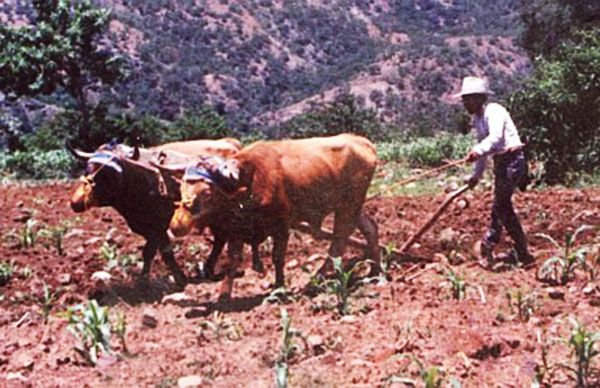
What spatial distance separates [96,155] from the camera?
8.55 meters

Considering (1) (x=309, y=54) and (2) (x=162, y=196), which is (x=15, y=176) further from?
(1) (x=309, y=54)

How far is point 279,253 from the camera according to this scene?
315 inches

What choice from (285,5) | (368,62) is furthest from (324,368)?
(285,5)

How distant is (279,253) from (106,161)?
1931 mm

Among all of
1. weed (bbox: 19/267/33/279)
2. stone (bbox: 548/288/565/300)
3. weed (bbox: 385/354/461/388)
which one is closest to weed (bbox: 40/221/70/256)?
weed (bbox: 19/267/33/279)

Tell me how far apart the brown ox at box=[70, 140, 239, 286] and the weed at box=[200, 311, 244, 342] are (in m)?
2.30

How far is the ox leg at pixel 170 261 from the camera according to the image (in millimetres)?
8922

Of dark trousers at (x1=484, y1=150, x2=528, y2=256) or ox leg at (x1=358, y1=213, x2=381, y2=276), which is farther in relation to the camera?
ox leg at (x1=358, y1=213, x2=381, y2=276)

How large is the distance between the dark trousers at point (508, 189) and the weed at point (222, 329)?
108 inches

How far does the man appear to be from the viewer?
7715mm

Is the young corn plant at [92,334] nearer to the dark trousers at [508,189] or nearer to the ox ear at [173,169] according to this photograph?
the ox ear at [173,169]

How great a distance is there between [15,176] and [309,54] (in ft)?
240

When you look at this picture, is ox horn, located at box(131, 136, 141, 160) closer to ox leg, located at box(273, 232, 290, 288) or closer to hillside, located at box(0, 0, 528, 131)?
ox leg, located at box(273, 232, 290, 288)

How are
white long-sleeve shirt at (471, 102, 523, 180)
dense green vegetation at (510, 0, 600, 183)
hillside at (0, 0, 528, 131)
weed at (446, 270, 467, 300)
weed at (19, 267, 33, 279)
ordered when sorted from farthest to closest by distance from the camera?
1. hillside at (0, 0, 528, 131)
2. dense green vegetation at (510, 0, 600, 183)
3. weed at (19, 267, 33, 279)
4. white long-sleeve shirt at (471, 102, 523, 180)
5. weed at (446, 270, 467, 300)
